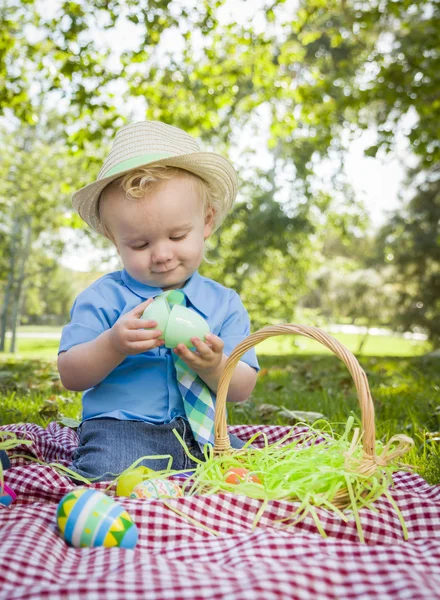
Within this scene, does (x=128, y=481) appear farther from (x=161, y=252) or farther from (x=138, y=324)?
(x=161, y=252)

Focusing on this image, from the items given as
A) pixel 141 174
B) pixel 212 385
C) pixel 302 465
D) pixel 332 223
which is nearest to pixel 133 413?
pixel 212 385

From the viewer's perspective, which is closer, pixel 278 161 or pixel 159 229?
pixel 159 229

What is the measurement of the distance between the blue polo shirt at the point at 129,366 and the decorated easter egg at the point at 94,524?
2.38 ft

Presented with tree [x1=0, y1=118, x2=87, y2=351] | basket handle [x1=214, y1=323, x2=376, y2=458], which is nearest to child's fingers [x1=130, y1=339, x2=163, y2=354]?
basket handle [x1=214, y1=323, x2=376, y2=458]

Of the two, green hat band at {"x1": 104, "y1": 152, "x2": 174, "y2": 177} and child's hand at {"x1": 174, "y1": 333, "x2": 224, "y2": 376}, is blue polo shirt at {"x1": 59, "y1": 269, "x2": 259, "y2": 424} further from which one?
green hat band at {"x1": 104, "y1": 152, "x2": 174, "y2": 177}

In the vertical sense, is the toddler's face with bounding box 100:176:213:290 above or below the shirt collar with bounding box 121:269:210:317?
above

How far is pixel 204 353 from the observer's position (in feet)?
6.30

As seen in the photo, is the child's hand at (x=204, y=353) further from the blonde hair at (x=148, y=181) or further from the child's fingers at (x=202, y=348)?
the blonde hair at (x=148, y=181)

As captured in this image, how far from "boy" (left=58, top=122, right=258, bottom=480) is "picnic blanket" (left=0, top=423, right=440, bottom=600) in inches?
13.0

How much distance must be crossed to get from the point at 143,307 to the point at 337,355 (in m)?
0.64

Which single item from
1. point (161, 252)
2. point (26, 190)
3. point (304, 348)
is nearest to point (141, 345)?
point (161, 252)

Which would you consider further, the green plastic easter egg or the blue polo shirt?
the blue polo shirt

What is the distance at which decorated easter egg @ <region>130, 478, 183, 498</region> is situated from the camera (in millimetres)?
1662

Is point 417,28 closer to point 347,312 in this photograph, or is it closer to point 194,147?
point 194,147
